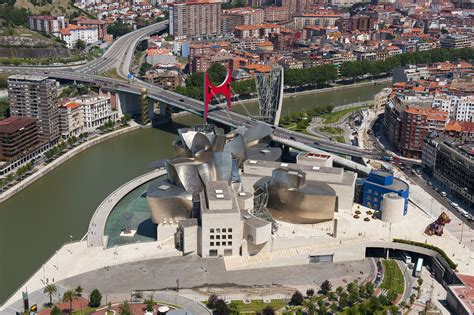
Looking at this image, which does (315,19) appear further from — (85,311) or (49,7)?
(85,311)

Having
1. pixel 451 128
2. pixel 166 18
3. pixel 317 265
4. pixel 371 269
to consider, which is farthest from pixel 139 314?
pixel 166 18

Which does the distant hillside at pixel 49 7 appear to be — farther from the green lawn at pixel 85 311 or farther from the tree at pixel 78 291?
the green lawn at pixel 85 311

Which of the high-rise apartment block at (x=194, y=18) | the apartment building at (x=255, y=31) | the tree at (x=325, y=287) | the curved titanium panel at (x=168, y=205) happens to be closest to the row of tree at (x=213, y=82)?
the high-rise apartment block at (x=194, y=18)

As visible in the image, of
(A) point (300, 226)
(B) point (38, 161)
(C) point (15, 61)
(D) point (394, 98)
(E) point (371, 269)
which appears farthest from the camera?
(C) point (15, 61)

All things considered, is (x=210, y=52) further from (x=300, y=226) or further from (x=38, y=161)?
(x=300, y=226)

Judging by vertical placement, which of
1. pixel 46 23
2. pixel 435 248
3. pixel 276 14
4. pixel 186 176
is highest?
pixel 276 14

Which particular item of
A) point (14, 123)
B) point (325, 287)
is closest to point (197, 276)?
point (325, 287)
